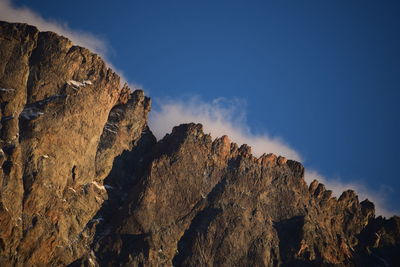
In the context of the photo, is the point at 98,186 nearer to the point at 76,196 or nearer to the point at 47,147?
the point at 76,196

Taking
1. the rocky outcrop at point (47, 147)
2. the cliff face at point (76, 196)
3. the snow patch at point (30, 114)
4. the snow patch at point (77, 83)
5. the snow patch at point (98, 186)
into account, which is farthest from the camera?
the snow patch at point (77, 83)

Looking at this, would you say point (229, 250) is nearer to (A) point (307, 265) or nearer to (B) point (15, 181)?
(A) point (307, 265)

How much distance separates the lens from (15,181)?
166 m

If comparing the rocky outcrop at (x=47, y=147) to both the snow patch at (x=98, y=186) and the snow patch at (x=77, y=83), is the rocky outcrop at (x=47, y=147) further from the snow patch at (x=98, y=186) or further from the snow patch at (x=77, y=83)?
the snow patch at (x=98, y=186)

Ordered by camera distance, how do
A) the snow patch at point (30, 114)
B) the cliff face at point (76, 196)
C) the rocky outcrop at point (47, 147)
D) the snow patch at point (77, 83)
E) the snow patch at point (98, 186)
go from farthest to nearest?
the snow patch at point (77, 83) → the snow patch at point (98, 186) → the snow patch at point (30, 114) → the cliff face at point (76, 196) → the rocky outcrop at point (47, 147)

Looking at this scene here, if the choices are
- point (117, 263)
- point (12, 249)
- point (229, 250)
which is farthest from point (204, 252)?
point (12, 249)

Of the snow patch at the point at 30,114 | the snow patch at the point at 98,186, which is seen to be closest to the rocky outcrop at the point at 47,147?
the snow patch at the point at 30,114

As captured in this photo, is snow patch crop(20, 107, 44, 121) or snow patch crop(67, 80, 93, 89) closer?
snow patch crop(20, 107, 44, 121)

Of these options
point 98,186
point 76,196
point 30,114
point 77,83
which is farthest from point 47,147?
point 77,83

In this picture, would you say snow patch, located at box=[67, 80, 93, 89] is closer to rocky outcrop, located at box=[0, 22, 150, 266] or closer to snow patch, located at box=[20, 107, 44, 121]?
rocky outcrop, located at box=[0, 22, 150, 266]

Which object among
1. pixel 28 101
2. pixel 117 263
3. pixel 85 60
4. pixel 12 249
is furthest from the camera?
pixel 85 60

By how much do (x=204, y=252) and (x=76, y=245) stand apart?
46.1 meters

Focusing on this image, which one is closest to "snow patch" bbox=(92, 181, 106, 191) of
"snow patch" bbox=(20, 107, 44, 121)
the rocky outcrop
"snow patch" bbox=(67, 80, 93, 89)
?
the rocky outcrop

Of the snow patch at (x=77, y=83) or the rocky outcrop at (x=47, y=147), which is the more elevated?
the snow patch at (x=77, y=83)
